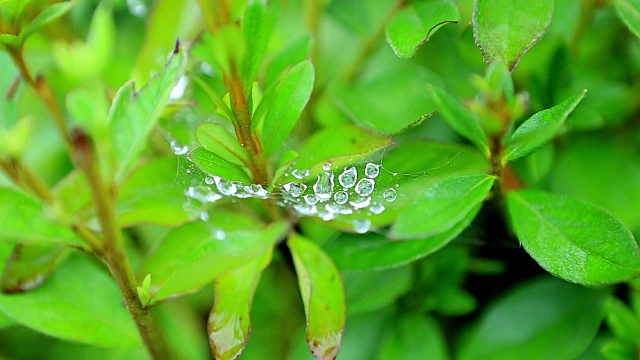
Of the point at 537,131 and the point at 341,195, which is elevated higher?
the point at 537,131

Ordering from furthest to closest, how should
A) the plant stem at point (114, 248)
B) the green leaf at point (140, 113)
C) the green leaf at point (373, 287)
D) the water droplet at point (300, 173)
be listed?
the green leaf at point (373, 287), the water droplet at point (300, 173), the green leaf at point (140, 113), the plant stem at point (114, 248)

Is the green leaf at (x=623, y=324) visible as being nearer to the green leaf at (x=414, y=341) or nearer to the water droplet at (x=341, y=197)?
the green leaf at (x=414, y=341)

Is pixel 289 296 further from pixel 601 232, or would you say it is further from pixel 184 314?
pixel 601 232

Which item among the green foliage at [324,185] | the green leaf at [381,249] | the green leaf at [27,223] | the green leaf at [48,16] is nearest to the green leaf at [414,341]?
the green foliage at [324,185]

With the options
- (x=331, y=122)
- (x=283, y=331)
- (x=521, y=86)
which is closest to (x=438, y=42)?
(x=521, y=86)

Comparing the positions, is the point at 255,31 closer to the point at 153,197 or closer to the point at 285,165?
the point at 285,165

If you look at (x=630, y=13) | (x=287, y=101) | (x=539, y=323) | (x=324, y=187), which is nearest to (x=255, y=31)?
(x=287, y=101)

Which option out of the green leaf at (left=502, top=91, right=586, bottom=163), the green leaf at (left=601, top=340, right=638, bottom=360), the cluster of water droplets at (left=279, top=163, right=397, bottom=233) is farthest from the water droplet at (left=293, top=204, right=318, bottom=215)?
the green leaf at (left=601, top=340, right=638, bottom=360)

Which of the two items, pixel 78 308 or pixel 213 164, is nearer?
pixel 213 164
